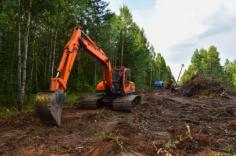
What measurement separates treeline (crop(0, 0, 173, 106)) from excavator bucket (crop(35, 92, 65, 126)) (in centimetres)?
556

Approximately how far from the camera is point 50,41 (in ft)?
93.0

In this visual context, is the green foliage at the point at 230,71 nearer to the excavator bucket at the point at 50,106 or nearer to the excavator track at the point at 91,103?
the excavator track at the point at 91,103

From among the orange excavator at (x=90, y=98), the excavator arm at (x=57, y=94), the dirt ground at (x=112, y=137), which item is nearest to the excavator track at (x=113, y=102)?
the orange excavator at (x=90, y=98)

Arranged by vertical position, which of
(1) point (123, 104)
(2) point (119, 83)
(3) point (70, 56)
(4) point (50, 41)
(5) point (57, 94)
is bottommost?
(1) point (123, 104)

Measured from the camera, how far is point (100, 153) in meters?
8.34

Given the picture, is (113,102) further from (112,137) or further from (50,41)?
(50,41)

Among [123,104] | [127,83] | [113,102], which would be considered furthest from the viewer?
[127,83]

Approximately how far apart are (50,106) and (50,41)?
704 inches

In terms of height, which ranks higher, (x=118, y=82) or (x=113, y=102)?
(x=118, y=82)

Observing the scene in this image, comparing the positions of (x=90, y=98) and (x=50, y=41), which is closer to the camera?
(x=90, y=98)

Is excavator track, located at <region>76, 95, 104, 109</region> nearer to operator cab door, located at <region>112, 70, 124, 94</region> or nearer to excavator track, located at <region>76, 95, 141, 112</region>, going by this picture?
excavator track, located at <region>76, 95, 141, 112</region>

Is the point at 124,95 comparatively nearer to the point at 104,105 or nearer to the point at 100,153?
the point at 104,105

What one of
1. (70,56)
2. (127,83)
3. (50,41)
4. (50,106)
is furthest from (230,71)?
(50,106)

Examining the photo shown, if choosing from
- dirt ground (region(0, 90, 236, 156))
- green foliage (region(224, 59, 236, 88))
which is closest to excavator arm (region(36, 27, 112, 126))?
dirt ground (region(0, 90, 236, 156))
